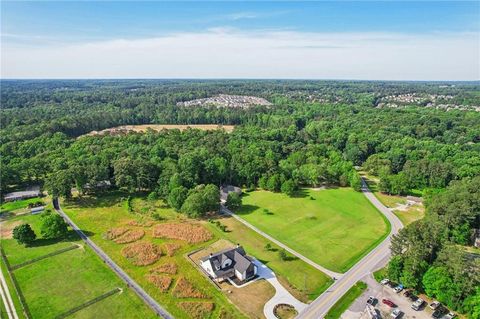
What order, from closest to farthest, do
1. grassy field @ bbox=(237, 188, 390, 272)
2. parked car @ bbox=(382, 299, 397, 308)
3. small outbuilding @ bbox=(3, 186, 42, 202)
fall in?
parked car @ bbox=(382, 299, 397, 308)
grassy field @ bbox=(237, 188, 390, 272)
small outbuilding @ bbox=(3, 186, 42, 202)

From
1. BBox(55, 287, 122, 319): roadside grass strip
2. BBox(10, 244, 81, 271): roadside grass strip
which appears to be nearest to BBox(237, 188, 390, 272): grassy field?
BBox(55, 287, 122, 319): roadside grass strip

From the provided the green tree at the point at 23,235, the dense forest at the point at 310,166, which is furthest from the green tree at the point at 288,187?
the green tree at the point at 23,235

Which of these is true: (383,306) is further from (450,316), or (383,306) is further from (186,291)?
(186,291)

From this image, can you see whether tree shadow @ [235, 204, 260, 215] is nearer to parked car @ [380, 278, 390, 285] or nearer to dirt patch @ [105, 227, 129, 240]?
dirt patch @ [105, 227, 129, 240]

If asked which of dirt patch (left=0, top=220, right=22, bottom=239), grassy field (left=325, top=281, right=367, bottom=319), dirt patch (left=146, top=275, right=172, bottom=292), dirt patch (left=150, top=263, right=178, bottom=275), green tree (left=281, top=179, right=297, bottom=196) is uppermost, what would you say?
green tree (left=281, top=179, right=297, bottom=196)

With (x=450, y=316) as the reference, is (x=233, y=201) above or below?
above

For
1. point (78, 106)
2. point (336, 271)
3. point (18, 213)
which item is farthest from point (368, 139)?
point (78, 106)

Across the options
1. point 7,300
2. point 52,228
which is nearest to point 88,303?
point 7,300
